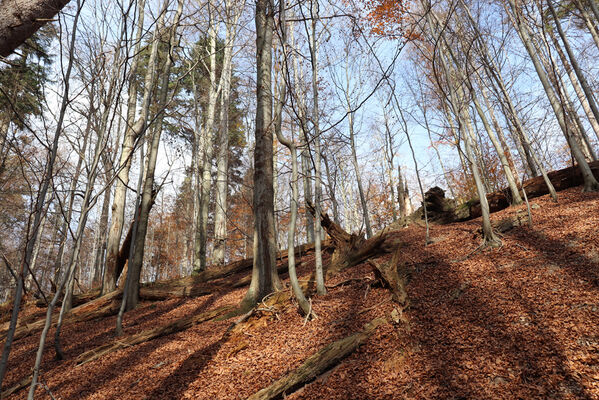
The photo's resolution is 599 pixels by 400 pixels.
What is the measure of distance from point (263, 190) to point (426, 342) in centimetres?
309

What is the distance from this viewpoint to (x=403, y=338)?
2.68m

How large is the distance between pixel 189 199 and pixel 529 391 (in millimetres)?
18795

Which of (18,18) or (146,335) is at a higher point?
(18,18)

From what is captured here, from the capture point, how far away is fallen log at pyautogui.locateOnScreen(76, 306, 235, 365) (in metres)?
3.89

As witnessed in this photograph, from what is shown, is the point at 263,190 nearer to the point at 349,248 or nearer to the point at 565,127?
the point at 349,248

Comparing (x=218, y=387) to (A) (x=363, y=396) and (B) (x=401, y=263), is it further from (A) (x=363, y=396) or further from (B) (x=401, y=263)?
(B) (x=401, y=263)

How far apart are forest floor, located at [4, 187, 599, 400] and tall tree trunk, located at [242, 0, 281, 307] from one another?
24.7 inches

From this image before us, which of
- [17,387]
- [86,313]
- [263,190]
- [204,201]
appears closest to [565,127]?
[263,190]

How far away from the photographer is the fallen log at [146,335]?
3.89 m

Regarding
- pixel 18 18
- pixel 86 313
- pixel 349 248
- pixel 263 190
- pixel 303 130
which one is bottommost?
pixel 86 313

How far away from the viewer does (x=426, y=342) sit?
2602 mm

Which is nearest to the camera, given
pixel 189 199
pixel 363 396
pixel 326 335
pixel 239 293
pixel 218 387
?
pixel 363 396

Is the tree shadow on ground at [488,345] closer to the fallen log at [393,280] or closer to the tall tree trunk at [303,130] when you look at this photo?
the fallen log at [393,280]

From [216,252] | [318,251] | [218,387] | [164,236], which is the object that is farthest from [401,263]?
[164,236]
